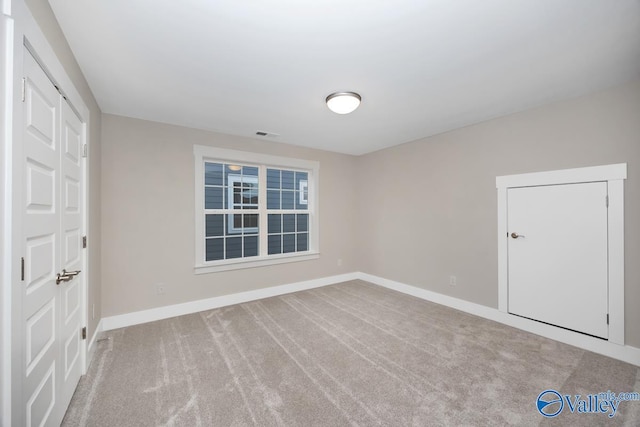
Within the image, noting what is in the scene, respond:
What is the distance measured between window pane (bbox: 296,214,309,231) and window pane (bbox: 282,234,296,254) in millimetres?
185

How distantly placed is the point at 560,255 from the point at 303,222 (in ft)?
11.5

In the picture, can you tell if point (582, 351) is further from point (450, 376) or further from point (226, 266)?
point (226, 266)

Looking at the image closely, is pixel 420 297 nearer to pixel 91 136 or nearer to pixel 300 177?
pixel 300 177

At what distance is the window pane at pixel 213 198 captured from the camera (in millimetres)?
3841

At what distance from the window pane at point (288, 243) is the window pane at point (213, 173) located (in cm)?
146

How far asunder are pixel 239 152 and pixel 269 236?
1426 mm

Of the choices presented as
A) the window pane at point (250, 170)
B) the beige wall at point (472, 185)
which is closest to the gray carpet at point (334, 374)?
the beige wall at point (472, 185)

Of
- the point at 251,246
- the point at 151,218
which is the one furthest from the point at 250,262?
the point at 151,218

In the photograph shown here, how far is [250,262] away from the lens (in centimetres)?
395

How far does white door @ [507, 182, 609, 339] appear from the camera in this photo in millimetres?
2484

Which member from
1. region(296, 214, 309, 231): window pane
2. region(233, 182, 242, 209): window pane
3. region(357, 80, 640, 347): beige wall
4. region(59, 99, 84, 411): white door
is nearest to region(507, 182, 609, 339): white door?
region(357, 80, 640, 347): beige wall

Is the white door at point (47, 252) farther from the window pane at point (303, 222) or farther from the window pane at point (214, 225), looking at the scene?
the window pane at point (303, 222)

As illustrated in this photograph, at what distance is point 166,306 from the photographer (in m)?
3.30

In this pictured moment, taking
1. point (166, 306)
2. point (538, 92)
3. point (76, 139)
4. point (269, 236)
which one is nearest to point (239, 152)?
point (269, 236)
